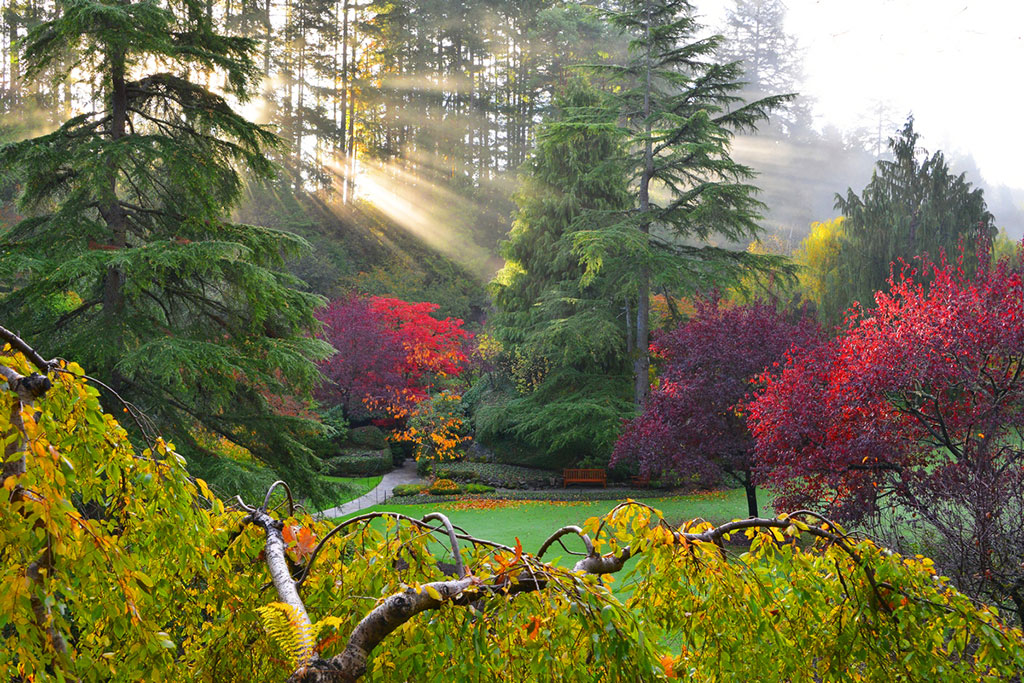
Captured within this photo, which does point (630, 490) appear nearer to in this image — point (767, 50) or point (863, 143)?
point (767, 50)

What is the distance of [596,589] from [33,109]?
95.2 feet

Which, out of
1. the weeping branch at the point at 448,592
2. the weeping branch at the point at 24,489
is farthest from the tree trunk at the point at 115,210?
the weeping branch at the point at 448,592

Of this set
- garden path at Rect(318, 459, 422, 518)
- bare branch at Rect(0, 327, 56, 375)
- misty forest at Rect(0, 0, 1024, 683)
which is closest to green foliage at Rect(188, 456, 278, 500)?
misty forest at Rect(0, 0, 1024, 683)

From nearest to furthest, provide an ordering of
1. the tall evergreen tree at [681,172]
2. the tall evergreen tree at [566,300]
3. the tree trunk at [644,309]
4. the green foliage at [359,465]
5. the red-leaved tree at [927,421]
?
1. the red-leaved tree at [927,421]
2. the tall evergreen tree at [681,172]
3. the tree trunk at [644,309]
4. the tall evergreen tree at [566,300]
5. the green foliage at [359,465]

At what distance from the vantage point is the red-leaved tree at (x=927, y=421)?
562cm

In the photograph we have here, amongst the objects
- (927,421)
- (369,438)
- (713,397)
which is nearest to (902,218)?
(713,397)

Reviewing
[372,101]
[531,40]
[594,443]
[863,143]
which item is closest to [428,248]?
[372,101]

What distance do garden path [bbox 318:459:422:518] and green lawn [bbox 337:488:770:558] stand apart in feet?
2.26

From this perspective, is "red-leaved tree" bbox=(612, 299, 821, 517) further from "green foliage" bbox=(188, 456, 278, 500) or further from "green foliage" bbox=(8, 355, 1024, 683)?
"green foliage" bbox=(8, 355, 1024, 683)

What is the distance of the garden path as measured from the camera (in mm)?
Result: 15197

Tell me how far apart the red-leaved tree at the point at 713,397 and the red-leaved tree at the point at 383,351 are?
10178mm

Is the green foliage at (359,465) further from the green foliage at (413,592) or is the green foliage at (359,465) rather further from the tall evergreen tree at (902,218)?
the green foliage at (413,592)

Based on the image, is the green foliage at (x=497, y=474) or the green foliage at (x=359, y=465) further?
the green foliage at (x=359, y=465)

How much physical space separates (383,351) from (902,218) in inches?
685
